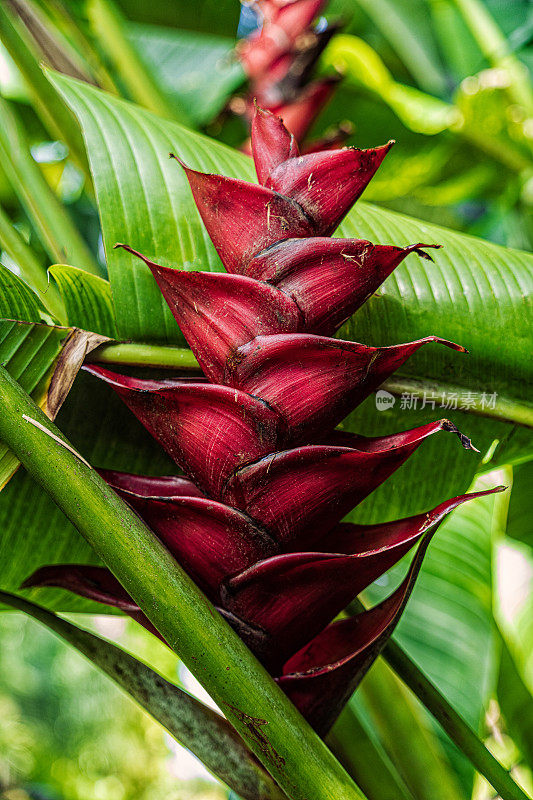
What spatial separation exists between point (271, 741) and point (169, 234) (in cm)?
29

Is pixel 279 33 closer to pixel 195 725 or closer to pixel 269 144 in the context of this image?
pixel 269 144

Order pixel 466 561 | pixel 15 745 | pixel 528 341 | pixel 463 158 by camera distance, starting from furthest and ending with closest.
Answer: pixel 15 745
pixel 463 158
pixel 466 561
pixel 528 341

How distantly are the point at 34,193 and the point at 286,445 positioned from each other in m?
0.36

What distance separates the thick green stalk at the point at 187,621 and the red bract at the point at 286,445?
0.14 ft

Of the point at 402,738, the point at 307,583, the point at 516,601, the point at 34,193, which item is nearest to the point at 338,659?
the point at 307,583

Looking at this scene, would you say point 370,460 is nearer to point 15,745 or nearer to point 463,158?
point 463,158

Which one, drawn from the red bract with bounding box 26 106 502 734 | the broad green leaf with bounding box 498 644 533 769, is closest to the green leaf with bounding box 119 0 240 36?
the red bract with bounding box 26 106 502 734

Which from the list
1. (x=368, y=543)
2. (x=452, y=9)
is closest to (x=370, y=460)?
(x=368, y=543)

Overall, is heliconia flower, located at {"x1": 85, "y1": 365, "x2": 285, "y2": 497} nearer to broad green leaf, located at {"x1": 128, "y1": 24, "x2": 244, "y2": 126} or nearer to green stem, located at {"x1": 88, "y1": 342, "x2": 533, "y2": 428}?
A: green stem, located at {"x1": 88, "y1": 342, "x2": 533, "y2": 428}

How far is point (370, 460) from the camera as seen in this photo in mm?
294

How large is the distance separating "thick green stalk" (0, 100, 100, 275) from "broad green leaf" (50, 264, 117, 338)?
12 centimetres

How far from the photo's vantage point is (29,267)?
0.45 m

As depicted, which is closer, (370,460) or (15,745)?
→ (370,460)

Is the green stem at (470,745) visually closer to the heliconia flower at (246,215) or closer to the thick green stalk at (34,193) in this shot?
the heliconia flower at (246,215)
